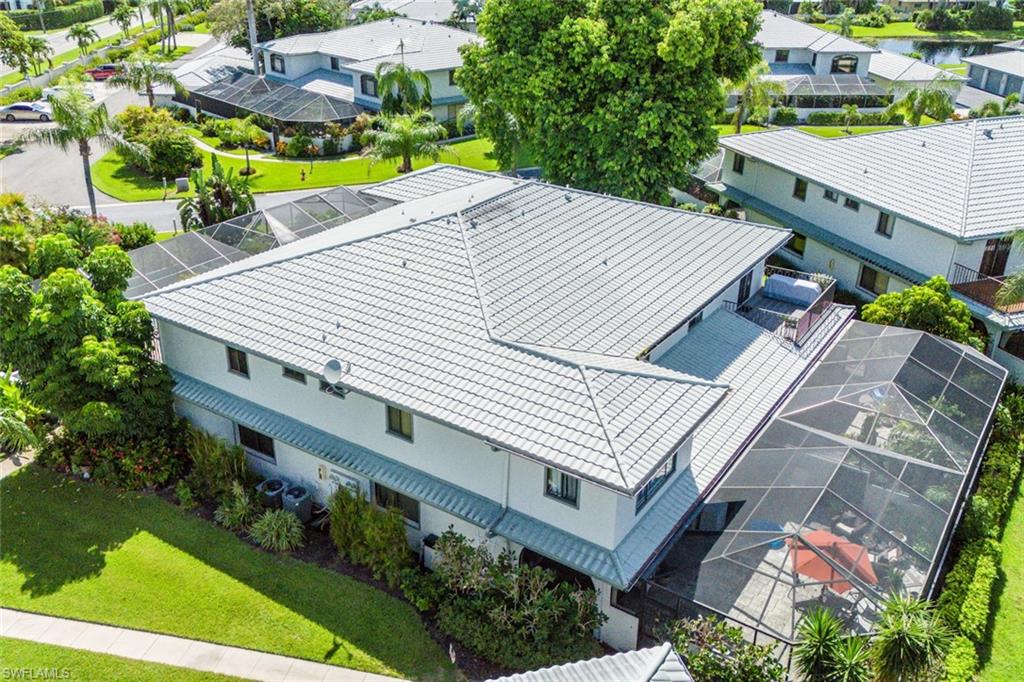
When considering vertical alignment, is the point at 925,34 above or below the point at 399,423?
above

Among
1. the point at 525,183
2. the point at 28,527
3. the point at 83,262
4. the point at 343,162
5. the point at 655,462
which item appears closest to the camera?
the point at 655,462

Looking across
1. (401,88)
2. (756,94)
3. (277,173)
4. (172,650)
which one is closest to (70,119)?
(277,173)

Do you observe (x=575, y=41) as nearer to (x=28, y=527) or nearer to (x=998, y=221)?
(x=998, y=221)

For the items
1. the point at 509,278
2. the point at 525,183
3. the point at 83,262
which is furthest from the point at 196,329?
the point at 525,183

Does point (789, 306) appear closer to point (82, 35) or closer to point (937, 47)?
point (82, 35)

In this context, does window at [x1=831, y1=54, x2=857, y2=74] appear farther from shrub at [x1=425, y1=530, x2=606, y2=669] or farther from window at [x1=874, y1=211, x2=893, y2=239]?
shrub at [x1=425, y1=530, x2=606, y2=669]

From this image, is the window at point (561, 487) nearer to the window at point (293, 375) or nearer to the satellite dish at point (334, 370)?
the satellite dish at point (334, 370)
